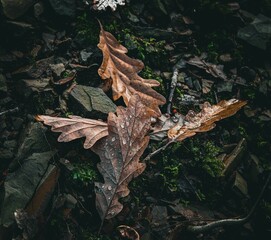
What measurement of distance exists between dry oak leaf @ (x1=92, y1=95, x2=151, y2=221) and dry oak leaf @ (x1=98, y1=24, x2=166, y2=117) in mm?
191

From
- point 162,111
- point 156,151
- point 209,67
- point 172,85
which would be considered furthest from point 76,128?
point 209,67

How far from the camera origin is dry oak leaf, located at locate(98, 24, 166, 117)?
7.68ft

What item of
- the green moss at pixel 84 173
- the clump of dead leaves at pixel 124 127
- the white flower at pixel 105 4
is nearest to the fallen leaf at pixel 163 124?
the clump of dead leaves at pixel 124 127

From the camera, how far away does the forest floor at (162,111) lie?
1.99 metres

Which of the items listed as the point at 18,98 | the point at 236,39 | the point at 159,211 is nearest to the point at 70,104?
the point at 18,98

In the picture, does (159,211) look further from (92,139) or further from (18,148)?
(18,148)

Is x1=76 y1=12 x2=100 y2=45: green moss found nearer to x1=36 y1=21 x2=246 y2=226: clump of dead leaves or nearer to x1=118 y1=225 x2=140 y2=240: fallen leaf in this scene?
x1=36 y1=21 x2=246 y2=226: clump of dead leaves

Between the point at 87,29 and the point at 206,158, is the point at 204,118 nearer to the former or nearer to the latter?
the point at 206,158

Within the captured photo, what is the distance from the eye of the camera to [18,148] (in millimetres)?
2049

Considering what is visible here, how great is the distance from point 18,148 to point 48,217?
484mm

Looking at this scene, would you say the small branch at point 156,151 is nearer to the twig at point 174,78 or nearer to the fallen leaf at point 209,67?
the twig at point 174,78

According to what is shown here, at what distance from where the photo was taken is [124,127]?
2.11 metres

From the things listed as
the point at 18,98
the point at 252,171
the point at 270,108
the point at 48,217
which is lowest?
the point at 252,171

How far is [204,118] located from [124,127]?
67cm
